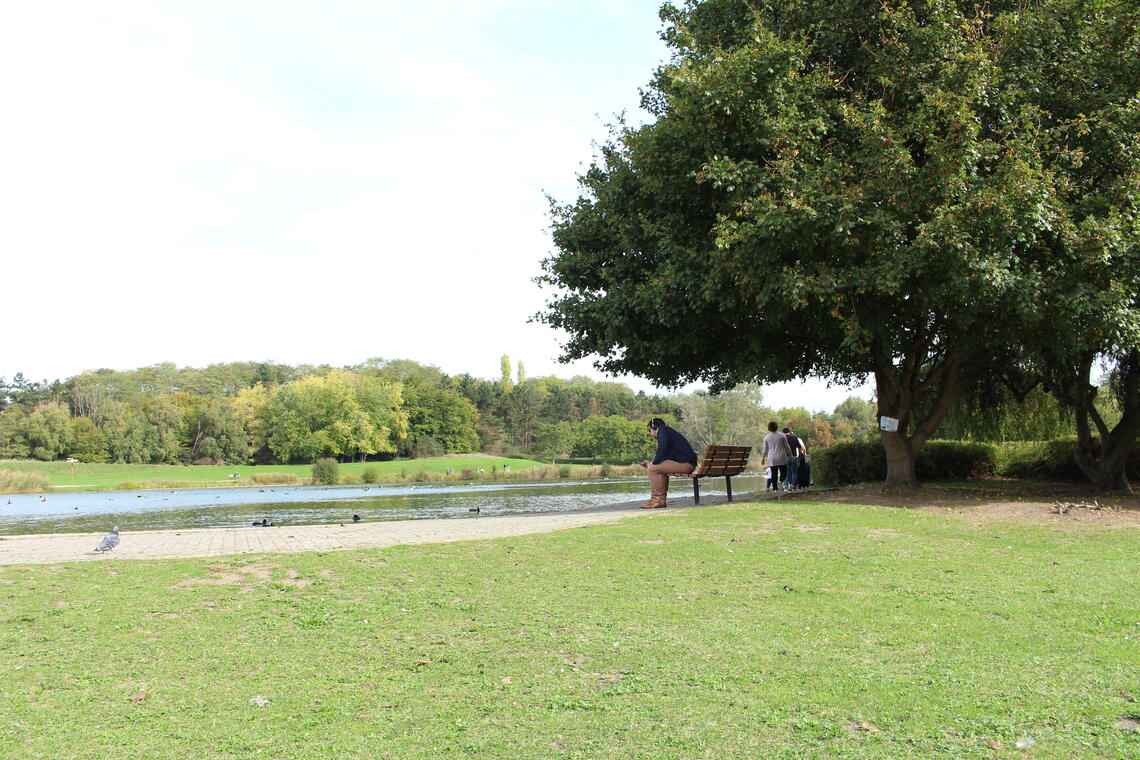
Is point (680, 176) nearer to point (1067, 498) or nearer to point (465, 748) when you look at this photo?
point (1067, 498)

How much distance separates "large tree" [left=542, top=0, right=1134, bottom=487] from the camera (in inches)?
519

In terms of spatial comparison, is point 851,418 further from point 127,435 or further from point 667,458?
point 667,458

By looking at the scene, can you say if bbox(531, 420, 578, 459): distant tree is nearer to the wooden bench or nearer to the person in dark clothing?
the wooden bench

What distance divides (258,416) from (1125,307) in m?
103

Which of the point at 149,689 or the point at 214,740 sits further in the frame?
the point at 149,689

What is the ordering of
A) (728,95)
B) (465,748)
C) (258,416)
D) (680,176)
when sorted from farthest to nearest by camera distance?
1. (258,416)
2. (680,176)
3. (728,95)
4. (465,748)

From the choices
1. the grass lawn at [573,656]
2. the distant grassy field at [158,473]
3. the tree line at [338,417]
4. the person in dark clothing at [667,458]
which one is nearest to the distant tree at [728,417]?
the tree line at [338,417]

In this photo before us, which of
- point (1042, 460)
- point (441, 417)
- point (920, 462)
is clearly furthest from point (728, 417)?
point (920, 462)

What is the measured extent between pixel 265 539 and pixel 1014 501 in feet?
44.0

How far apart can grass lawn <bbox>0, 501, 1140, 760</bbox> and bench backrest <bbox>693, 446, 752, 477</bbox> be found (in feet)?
21.7

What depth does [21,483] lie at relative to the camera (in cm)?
4806

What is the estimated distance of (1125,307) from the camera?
13.3 metres

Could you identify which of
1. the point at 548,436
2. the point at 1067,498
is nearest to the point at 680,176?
the point at 1067,498

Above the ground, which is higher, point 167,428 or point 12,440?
point 167,428
